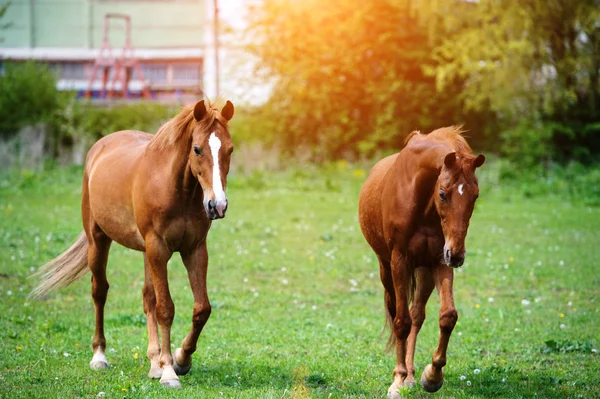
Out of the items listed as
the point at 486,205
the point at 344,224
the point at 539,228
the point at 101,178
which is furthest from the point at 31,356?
the point at 486,205

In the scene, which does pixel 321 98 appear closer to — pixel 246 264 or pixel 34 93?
pixel 34 93

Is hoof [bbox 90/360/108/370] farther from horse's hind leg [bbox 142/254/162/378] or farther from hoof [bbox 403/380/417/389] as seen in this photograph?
hoof [bbox 403/380/417/389]

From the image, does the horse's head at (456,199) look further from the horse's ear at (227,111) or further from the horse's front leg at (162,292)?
the horse's front leg at (162,292)

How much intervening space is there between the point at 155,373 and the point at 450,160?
9.99ft

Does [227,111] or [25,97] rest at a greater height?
[227,111]

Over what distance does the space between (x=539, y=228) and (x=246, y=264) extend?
290 inches

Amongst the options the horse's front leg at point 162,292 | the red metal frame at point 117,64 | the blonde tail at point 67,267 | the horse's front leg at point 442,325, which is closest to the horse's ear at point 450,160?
the horse's front leg at point 442,325

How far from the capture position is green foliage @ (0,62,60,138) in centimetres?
3083

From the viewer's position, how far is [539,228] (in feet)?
59.3

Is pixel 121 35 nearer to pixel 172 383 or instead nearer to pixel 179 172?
pixel 179 172

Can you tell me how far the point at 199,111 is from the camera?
22.4 ft

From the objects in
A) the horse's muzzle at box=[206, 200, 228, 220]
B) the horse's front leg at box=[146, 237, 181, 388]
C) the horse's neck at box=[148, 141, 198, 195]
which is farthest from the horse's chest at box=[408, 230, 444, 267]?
the horse's front leg at box=[146, 237, 181, 388]

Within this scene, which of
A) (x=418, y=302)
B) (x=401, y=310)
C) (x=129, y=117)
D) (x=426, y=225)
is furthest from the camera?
(x=129, y=117)

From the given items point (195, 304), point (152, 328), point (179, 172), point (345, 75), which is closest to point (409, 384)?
point (195, 304)
